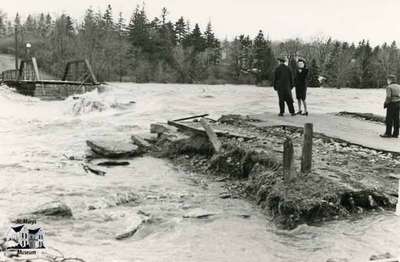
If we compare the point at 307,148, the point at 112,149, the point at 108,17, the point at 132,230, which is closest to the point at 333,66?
the point at 307,148

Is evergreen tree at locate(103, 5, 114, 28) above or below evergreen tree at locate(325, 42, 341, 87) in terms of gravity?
above

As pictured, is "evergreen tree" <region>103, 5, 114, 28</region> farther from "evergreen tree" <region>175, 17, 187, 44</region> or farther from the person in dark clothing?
the person in dark clothing

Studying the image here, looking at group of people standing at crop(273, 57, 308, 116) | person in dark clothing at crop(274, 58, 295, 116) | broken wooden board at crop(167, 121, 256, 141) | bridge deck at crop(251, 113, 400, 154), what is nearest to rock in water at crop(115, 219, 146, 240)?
broken wooden board at crop(167, 121, 256, 141)

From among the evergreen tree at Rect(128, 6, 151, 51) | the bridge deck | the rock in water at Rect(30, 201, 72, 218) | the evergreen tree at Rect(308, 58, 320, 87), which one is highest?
the evergreen tree at Rect(128, 6, 151, 51)

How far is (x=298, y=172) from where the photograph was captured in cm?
749

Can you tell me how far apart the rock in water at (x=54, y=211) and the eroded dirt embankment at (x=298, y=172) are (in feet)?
9.19

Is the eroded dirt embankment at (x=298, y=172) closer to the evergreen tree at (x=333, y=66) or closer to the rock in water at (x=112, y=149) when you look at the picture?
the rock in water at (x=112, y=149)

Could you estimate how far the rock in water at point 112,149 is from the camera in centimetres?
1153

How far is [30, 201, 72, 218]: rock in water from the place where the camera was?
6.70m

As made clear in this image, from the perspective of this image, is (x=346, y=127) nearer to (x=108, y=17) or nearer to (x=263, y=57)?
(x=263, y=57)

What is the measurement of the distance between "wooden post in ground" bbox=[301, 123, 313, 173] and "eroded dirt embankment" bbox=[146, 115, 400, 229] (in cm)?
13

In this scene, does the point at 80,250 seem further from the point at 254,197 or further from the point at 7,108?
the point at 7,108

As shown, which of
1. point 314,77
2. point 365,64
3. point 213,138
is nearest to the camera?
point 365,64

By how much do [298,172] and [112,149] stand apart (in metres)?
5.38
